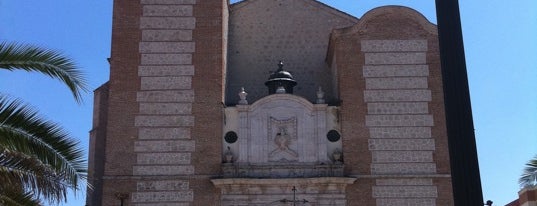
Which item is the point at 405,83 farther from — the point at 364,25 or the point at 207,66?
the point at 207,66

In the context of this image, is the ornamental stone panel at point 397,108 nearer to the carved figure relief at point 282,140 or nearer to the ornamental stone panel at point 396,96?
the ornamental stone panel at point 396,96

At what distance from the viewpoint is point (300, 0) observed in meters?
29.8

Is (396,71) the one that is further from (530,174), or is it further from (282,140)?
(530,174)

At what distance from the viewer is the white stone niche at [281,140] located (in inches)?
937

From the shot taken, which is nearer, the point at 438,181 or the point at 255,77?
the point at 438,181

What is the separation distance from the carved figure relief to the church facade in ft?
0.12

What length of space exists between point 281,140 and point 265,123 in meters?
0.79

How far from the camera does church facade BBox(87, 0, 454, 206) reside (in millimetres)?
23578

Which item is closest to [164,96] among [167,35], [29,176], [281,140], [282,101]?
[167,35]

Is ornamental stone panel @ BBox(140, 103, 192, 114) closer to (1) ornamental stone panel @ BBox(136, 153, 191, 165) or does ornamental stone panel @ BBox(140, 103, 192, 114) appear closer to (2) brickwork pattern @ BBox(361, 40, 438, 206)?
A: (1) ornamental stone panel @ BBox(136, 153, 191, 165)

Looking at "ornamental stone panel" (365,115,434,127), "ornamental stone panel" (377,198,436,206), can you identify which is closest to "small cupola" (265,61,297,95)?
"ornamental stone panel" (365,115,434,127)

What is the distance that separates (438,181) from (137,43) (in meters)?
11.0

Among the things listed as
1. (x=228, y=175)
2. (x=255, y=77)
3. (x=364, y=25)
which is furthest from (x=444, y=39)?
(x=255, y=77)

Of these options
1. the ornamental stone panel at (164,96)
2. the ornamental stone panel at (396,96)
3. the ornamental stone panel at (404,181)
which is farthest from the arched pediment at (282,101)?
the ornamental stone panel at (404,181)
